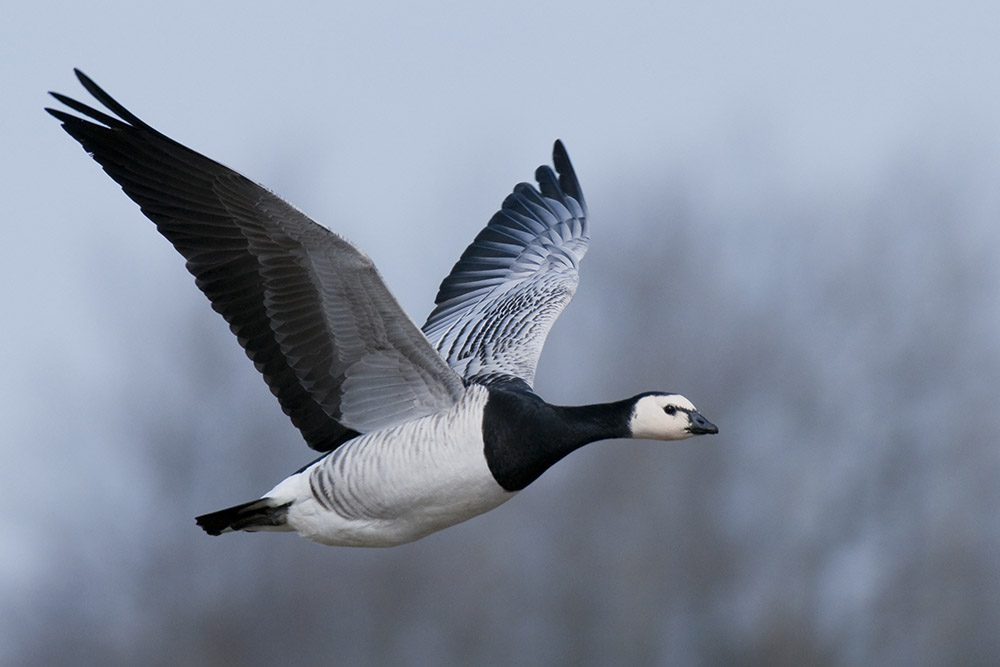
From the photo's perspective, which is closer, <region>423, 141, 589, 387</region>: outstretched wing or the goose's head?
the goose's head

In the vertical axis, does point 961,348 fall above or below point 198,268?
below

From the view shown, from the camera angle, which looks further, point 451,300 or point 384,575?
point 384,575

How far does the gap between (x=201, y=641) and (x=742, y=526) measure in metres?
9.55

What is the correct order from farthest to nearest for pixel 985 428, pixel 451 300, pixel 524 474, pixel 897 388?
pixel 897 388, pixel 985 428, pixel 451 300, pixel 524 474

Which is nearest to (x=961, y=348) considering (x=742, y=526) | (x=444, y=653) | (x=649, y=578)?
(x=742, y=526)

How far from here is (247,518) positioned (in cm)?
707

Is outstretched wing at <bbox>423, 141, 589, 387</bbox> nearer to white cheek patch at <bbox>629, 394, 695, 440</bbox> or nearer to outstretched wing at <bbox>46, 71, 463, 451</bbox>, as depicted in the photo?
Result: outstretched wing at <bbox>46, 71, 463, 451</bbox>

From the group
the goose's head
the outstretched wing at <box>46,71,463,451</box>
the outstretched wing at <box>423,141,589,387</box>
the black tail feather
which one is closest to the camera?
the outstretched wing at <box>46,71,463,451</box>

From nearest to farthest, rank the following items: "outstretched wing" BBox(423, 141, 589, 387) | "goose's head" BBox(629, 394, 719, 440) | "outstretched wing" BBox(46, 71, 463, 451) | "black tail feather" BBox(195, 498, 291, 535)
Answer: "outstretched wing" BBox(46, 71, 463, 451)
"goose's head" BBox(629, 394, 719, 440)
"black tail feather" BBox(195, 498, 291, 535)
"outstretched wing" BBox(423, 141, 589, 387)

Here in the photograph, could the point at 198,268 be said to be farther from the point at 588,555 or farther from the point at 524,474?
the point at 588,555

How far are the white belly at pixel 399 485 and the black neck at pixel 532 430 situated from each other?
0.20ft

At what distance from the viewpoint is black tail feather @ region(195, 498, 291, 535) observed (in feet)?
23.1

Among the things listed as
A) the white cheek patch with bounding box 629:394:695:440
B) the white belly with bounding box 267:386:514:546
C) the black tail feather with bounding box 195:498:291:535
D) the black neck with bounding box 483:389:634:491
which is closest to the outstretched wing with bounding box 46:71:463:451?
the white belly with bounding box 267:386:514:546

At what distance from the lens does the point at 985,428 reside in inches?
928
